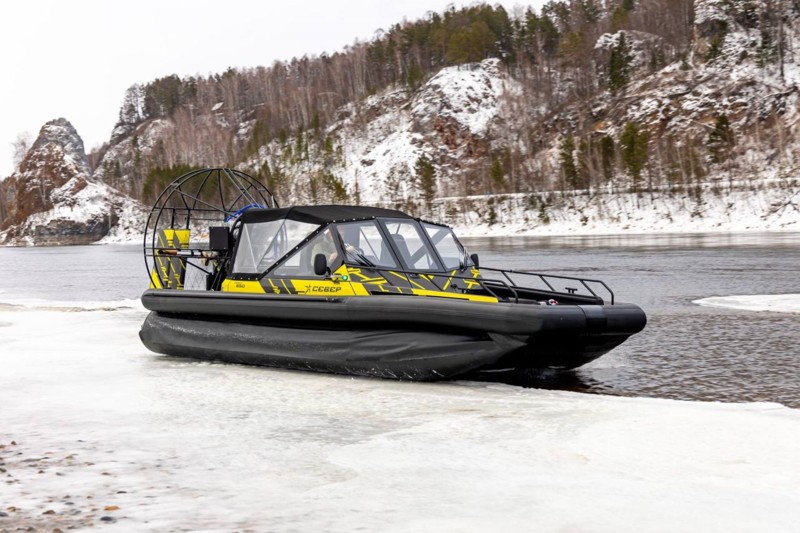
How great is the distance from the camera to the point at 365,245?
8859 mm

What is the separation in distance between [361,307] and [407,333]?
0.55 m

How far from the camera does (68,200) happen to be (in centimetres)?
13538

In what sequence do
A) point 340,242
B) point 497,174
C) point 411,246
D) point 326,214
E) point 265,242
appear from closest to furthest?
point 340,242 < point 411,246 < point 326,214 < point 265,242 < point 497,174

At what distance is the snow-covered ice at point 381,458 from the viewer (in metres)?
4.06

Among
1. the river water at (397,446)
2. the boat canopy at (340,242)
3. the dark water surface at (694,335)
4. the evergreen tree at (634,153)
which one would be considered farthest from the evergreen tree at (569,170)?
the boat canopy at (340,242)

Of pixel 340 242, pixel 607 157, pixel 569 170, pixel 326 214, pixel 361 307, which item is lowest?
pixel 361 307

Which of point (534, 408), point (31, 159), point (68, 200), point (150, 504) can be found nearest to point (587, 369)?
point (534, 408)

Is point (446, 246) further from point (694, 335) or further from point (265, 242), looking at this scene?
point (694, 335)

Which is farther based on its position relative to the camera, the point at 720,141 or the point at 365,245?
the point at 720,141

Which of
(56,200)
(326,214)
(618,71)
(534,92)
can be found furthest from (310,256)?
(56,200)

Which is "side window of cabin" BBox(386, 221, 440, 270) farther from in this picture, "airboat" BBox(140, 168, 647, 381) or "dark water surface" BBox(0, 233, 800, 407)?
"dark water surface" BBox(0, 233, 800, 407)

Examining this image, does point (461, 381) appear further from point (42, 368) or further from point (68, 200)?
point (68, 200)

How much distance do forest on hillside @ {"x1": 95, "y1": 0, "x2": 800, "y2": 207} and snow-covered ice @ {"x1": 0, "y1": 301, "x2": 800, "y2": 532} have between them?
6546 cm

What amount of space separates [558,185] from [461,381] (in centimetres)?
7365
